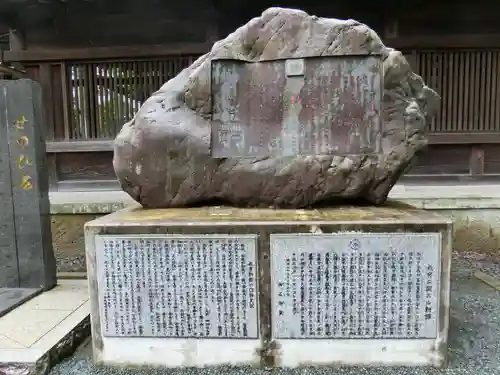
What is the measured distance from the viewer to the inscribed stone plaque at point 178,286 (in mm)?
2902

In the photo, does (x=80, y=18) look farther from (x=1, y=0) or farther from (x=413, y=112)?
(x=413, y=112)

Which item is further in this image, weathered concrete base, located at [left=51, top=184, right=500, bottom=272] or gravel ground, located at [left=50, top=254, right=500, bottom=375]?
weathered concrete base, located at [left=51, top=184, right=500, bottom=272]

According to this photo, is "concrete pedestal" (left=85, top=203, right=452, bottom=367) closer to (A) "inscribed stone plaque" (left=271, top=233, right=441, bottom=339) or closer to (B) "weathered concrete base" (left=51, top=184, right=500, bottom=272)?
(A) "inscribed stone plaque" (left=271, top=233, right=441, bottom=339)

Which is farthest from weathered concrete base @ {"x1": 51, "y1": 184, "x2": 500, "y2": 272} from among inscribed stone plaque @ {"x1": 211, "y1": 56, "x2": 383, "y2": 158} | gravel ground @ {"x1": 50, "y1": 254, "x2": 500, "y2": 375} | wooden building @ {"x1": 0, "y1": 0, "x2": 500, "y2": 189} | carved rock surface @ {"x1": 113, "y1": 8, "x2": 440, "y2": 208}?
inscribed stone plaque @ {"x1": 211, "y1": 56, "x2": 383, "y2": 158}

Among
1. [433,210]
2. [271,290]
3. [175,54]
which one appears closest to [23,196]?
[271,290]

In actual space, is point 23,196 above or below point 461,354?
above

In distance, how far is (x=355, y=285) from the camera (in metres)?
2.87

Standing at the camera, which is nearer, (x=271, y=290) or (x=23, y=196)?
(x=271, y=290)

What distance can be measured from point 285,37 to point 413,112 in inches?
50.7

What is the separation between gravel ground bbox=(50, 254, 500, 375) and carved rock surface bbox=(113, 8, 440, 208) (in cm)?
135

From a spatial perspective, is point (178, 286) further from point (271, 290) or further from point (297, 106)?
point (297, 106)

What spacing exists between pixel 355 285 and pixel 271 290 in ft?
2.00

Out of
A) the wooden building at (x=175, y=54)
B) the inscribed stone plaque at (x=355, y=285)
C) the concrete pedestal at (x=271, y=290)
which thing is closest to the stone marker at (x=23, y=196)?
the concrete pedestal at (x=271, y=290)

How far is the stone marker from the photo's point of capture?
424 cm
